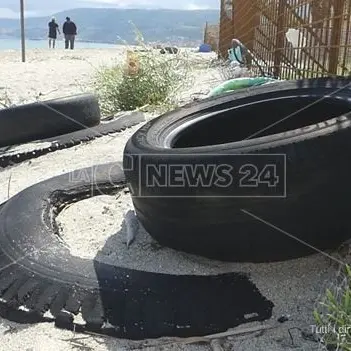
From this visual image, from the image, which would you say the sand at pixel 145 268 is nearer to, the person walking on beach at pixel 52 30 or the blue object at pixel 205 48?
the blue object at pixel 205 48

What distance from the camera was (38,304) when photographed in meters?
2.14

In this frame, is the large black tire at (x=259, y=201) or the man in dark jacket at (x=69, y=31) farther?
the man in dark jacket at (x=69, y=31)

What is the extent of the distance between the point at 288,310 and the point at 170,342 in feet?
1.48

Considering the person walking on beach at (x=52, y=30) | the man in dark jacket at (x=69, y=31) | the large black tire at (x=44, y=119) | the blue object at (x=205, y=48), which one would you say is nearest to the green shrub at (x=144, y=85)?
the large black tire at (x=44, y=119)

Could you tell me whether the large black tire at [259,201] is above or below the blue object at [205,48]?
above

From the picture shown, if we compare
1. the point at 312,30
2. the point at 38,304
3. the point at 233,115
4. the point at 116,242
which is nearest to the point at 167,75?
the point at 312,30

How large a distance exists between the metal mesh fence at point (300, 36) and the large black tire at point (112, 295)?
270 centimetres

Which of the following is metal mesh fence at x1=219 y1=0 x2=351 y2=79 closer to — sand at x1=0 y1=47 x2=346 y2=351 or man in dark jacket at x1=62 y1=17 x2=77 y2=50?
sand at x1=0 y1=47 x2=346 y2=351

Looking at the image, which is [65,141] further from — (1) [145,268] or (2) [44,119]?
(1) [145,268]

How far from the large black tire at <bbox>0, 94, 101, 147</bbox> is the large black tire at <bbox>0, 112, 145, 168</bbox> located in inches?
4.8

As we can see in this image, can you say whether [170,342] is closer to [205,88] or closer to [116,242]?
[116,242]

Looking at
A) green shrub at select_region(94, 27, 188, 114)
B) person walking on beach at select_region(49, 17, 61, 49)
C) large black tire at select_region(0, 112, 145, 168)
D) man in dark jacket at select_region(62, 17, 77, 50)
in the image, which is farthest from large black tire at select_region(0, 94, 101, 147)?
person walking on beach at select_region(49, 17, 61, 49)

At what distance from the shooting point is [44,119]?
5.00 meters

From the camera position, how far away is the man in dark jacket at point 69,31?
2583cm
